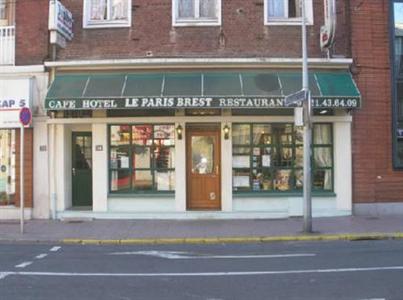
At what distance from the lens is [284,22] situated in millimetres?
17312

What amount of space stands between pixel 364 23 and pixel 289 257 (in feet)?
29.7

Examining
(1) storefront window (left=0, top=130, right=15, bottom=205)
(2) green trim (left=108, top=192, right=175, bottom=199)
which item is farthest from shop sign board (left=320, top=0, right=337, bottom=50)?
(1) storefront window (left=0, top=130, right=15, bottom=205)

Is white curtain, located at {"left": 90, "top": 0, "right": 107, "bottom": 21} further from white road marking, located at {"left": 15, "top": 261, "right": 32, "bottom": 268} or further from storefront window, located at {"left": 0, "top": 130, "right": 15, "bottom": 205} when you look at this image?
white road marking, located at {"left": 15, "top": 261, "right": 32, "bottom": 268}

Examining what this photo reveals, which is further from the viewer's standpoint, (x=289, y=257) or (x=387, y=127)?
(x=387, y=127)

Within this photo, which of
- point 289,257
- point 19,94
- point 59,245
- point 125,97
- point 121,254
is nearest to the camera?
point 289,257

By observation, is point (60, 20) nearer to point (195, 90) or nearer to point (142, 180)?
point (195, 90)

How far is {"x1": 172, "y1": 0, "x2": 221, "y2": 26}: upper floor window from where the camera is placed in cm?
1727

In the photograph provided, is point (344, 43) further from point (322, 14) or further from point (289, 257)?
point (289, 257)

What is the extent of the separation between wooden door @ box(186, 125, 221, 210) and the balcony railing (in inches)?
224

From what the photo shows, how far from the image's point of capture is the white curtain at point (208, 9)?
17.5 m

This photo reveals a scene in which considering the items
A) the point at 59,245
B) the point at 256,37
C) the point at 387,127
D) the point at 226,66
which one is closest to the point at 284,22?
the point at 256,37

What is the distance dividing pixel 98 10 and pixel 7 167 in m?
5.40

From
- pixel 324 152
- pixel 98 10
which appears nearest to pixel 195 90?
pixel 98 10

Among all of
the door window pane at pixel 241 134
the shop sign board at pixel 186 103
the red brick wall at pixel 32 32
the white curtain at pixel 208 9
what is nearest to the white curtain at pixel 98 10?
the red brick wall at pixel 32 32
